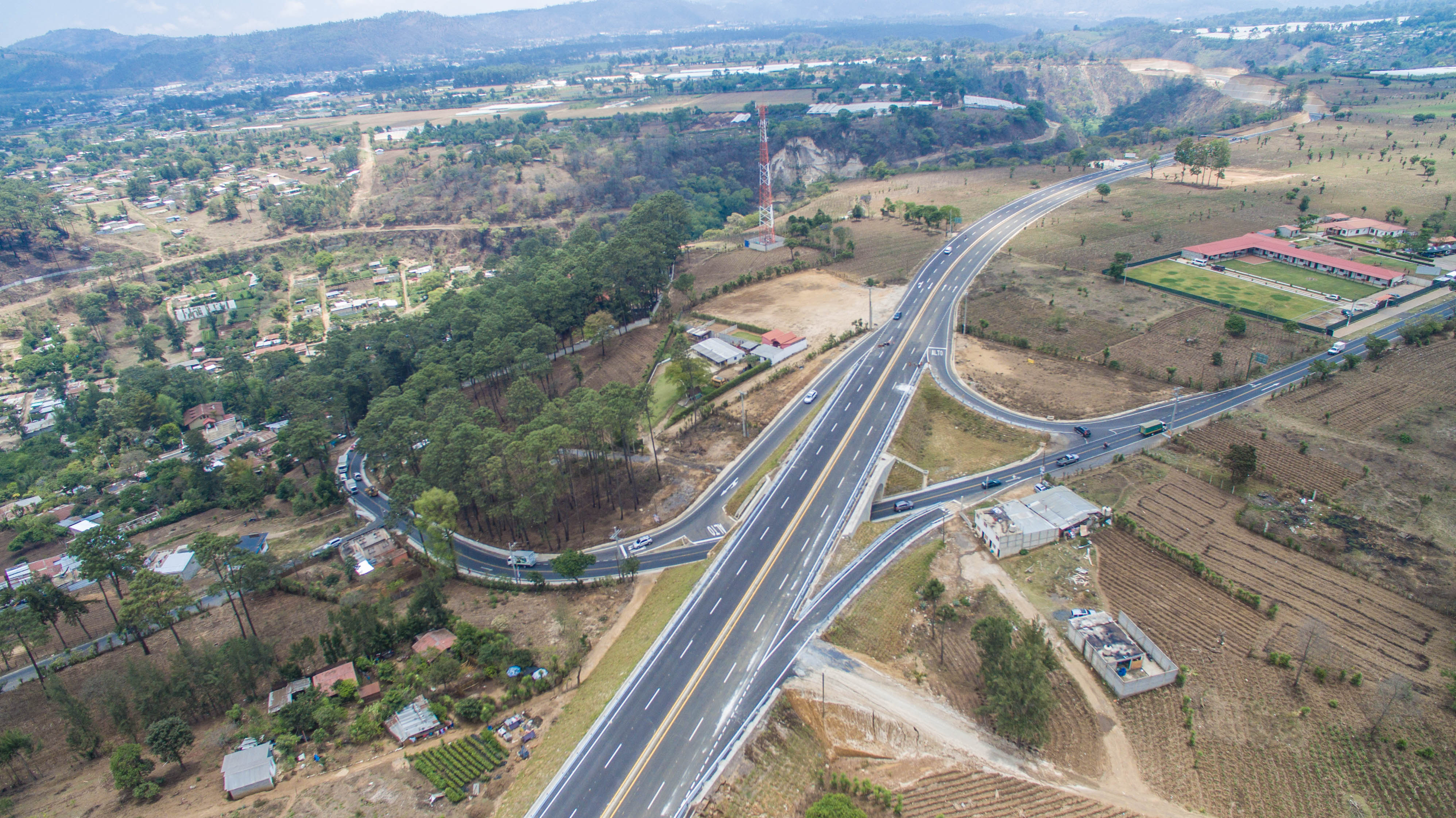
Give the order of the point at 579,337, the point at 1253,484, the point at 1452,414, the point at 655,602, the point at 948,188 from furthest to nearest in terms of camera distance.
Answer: the point at 948,188 → the point at 579,337 → the point at 1452,414 → the point at 1253,484 → the point at 655,602

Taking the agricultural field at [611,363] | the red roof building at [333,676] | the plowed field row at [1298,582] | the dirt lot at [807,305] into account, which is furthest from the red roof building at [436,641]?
the dirt lot at [807,305]

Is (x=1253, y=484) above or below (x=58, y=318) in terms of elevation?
above

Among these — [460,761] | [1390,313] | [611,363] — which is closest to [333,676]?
[460,761]

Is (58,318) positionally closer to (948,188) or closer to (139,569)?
(139,569)

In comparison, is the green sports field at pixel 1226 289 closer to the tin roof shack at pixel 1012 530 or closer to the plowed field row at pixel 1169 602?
the plowed field row at pixel 1169 602

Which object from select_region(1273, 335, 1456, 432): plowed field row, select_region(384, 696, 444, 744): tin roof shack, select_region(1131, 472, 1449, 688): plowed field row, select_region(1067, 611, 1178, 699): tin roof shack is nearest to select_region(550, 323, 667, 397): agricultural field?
select_region(384, 696, 444, 744): tin roof shack

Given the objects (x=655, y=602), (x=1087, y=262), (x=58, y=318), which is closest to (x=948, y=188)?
(x=1087, y=262)

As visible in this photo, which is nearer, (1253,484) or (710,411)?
(1253,484)

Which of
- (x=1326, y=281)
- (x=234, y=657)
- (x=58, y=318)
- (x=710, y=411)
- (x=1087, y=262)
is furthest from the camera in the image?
(x=58, y=318)
